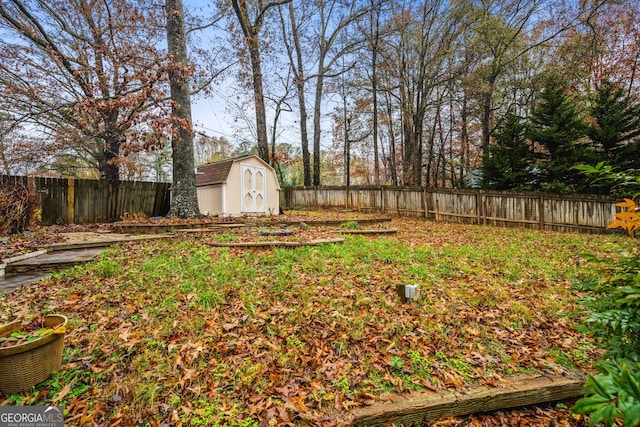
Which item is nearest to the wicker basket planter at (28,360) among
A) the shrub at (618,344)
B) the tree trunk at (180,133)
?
the shrub at (618,344)

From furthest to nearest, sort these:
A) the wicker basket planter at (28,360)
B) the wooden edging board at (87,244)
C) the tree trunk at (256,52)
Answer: the tree trunk at (256,52) → the wooden edging board at (87,244) → the wicker basket planter at (28,360)

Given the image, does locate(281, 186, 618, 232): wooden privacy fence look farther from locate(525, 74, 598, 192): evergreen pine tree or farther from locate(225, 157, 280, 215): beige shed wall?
locate(225, 157, 280, 215): beige shed wall

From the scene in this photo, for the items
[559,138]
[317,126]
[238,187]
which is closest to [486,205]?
[559,138]

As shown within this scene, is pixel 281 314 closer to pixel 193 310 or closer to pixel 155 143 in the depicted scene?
pixel 193 310

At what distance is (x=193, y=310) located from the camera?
119 inches

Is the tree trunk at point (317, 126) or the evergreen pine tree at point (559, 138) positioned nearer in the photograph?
the evergreen pine tree at point (559, 138)

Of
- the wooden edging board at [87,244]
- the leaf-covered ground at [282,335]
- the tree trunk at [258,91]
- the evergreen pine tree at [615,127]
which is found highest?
the tree trunk at [258,91]

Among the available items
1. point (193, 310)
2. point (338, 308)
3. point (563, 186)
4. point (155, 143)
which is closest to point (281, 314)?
point (338, 308)

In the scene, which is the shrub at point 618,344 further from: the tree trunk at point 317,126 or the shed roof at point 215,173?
the tree trunk at point 317,126

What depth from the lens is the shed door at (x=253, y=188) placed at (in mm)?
11461

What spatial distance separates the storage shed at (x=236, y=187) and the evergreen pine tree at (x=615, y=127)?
1199cm

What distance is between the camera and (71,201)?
8172mm

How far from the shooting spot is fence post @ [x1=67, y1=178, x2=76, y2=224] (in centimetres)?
813

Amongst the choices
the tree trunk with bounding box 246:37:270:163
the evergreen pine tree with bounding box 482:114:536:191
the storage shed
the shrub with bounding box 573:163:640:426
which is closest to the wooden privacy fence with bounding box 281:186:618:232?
the evergreen pine tree with bounding box 482:114:536:191
